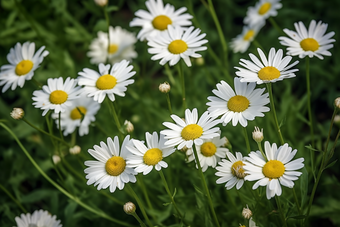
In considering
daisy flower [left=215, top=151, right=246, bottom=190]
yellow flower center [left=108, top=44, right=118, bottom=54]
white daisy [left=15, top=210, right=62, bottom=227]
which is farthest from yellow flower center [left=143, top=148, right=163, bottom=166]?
yellow flower center [left=108, top=44, right=118, bottom=54]

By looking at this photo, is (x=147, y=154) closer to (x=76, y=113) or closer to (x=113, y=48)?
(x=76, y=113)

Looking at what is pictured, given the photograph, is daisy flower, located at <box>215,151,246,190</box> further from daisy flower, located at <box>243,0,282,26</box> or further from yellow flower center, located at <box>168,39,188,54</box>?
daisy flower, located at <box>243,0,282,26</box>

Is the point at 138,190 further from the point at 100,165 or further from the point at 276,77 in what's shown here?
the point at 276,77

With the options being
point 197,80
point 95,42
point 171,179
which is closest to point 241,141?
point 171,179

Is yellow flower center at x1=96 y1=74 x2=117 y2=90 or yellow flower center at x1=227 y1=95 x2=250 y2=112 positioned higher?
yellow flower center at x1=96 y1=74 x2=117 y2=90

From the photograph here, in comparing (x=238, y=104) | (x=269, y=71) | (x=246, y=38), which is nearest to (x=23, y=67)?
(x=238, y=104)

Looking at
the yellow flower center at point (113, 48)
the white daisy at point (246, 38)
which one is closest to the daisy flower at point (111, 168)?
the white daisy at point (246, 38)
